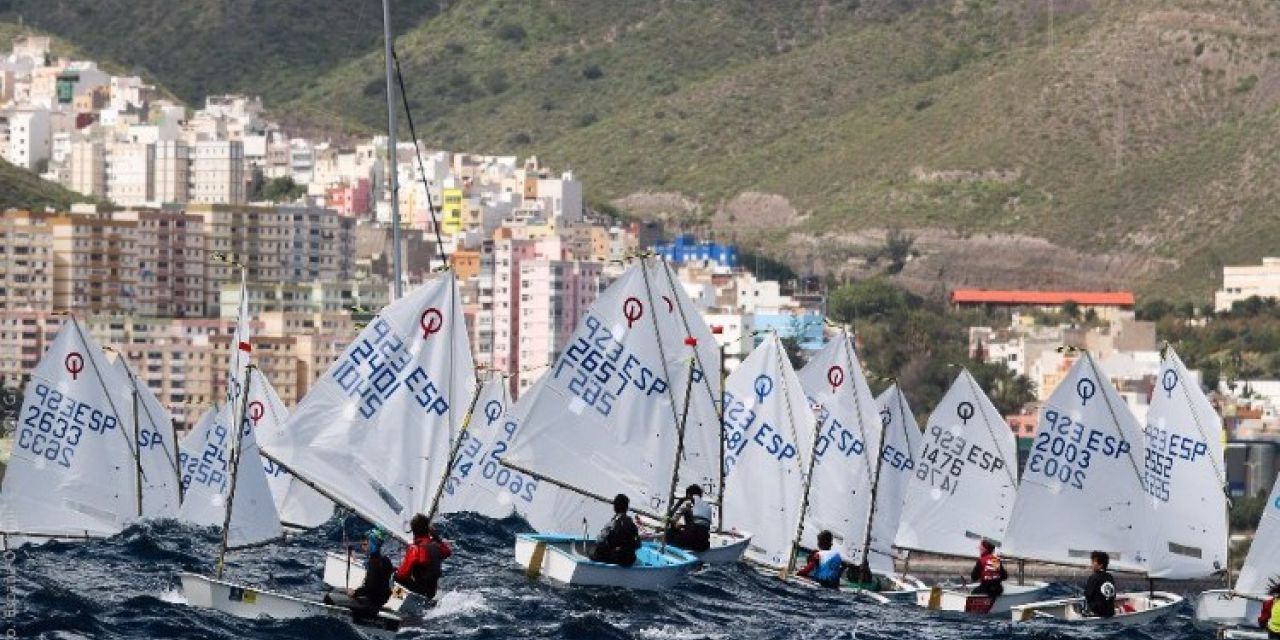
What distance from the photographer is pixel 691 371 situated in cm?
5891

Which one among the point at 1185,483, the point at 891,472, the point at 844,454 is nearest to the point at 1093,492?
the point at 1185,483

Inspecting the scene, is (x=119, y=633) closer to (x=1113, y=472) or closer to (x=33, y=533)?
(x=33, y=533)

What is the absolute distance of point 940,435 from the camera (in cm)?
7006

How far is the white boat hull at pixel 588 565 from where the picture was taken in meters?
54.0

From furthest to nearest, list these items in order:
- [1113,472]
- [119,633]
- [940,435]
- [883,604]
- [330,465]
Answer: [940,435]
[1113,472]
[883,604]
[330,465]
[119,633]

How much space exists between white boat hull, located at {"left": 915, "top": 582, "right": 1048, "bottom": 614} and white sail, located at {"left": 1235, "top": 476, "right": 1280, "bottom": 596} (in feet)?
14.4

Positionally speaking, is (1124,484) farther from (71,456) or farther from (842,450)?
(71,456)

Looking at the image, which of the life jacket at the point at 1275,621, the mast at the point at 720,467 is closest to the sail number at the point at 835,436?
the mast at the point at 720,467

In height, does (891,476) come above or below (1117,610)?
above

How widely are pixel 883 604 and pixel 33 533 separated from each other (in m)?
14.8

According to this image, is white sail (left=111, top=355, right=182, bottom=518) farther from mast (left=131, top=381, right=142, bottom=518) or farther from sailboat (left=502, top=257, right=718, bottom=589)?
sailboat (left=502, top=257, right=718, bottom=589)

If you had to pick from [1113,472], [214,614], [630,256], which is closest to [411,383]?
[214,614]

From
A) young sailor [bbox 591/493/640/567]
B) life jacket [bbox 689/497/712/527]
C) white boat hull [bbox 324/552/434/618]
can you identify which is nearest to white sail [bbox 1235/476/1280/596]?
life jacket [bbox 689/497/712/527]

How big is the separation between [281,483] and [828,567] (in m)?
18.9
